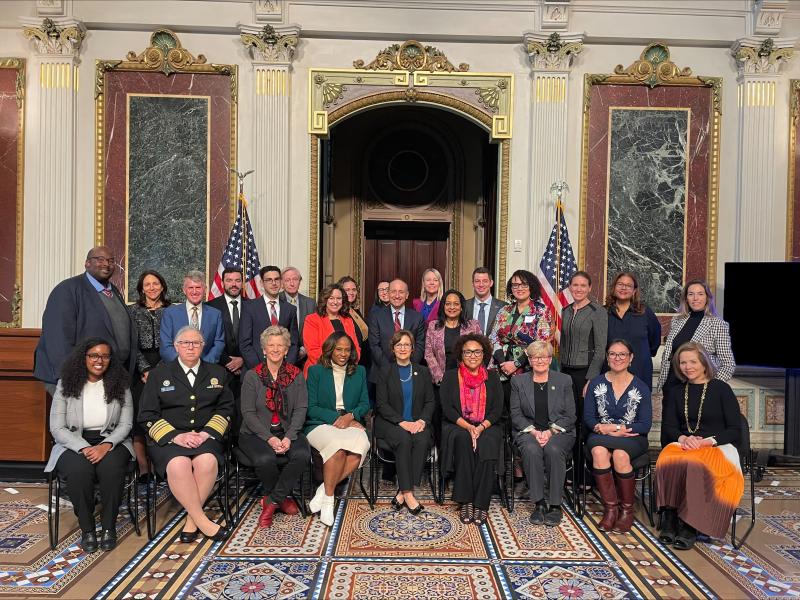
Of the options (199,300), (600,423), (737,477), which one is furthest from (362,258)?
(737,477)

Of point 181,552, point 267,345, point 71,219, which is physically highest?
point 71,219

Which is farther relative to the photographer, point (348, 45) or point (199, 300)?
point (348, 45)

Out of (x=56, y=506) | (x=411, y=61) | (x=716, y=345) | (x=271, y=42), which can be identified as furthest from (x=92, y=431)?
(x=411, y=61)

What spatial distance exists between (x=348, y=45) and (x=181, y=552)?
216 inches

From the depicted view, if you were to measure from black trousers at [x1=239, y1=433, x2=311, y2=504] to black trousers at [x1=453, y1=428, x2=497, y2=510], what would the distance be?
41.1 inches

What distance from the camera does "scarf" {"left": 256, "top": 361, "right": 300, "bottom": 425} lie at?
174 inches

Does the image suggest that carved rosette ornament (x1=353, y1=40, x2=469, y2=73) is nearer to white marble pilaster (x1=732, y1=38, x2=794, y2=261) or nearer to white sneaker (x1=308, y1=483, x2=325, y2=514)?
white marble pilaster (x1=732, y1=38, x2=794, y2=261)

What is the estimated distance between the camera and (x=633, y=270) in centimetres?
722

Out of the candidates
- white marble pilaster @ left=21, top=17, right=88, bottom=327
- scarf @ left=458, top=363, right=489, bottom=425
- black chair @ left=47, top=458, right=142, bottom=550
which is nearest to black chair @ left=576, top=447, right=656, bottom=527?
scarf @ left=458, top=363, right=489, bottom=425

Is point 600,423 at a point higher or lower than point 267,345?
lower

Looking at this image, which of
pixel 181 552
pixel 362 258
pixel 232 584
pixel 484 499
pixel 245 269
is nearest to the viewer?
pixel 232 584

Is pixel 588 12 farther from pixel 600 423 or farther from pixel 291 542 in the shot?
pixel 291 542

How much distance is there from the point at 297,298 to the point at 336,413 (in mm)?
1341

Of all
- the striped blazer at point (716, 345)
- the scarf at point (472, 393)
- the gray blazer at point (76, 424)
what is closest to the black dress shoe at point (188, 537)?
the gray blazer at point (76, 424)
